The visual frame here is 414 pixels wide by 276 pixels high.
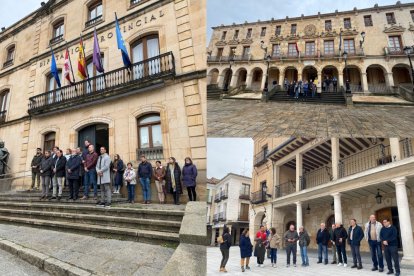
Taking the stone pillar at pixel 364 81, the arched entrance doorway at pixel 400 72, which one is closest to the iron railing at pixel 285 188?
the arched entrance doorway at pixel 400 72

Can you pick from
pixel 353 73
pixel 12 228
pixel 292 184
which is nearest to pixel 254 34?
pixel 353 73

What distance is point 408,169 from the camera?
1.73 m

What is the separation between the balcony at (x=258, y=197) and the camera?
1691 millimetres

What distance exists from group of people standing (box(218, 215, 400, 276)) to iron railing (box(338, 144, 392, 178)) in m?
0.31

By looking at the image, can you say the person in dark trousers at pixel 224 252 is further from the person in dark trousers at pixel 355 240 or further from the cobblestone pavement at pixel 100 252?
the cobblestone pavement at pixel 100 252

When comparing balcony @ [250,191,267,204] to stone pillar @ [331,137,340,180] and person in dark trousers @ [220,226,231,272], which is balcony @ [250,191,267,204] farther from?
stone pillar @ [331,137,340,180]

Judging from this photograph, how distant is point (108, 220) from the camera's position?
6.39m

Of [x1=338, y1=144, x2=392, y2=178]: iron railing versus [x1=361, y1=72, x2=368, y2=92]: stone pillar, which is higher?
[x1=361, y1=72, x2=368, y2=92]: stone pillar

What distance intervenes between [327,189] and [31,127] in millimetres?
15591

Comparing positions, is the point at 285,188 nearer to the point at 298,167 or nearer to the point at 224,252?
the point at 298,167

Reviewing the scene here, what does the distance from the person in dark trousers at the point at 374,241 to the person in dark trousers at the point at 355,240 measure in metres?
0.05

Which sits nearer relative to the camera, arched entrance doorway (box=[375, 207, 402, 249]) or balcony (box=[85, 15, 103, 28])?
arched entrance doorway (box=[375, 207, 402, 249])

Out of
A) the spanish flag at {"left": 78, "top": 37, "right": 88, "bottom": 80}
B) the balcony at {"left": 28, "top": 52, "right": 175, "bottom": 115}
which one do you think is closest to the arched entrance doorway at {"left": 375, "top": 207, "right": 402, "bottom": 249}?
the balcony at {"left": 28, "top": 52, "right": 175, "bottom": 115}

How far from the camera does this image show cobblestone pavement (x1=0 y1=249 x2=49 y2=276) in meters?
4.43
